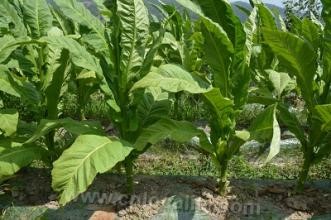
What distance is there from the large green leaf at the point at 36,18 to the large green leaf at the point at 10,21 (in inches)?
2.7

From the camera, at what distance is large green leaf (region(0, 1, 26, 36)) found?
3.28 metres

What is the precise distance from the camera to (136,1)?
2646 mm

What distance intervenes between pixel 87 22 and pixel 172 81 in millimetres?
756

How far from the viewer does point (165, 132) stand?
8.63 ft

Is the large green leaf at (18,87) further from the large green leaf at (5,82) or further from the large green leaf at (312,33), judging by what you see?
the large green leaf at (312,33)

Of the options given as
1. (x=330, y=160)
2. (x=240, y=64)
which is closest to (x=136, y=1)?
(x=240, y=64)

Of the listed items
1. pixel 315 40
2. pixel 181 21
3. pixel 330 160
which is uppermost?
pixel 181 21

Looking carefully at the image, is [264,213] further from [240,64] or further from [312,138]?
[240,64]

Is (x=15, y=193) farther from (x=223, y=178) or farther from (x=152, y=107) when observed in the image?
(x=223, y=178)

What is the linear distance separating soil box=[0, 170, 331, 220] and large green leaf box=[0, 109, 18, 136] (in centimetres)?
43

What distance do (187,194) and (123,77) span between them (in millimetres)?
774

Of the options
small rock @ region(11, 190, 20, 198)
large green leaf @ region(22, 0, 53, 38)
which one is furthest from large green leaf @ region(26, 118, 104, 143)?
large green leaf @ region(22, 0, 53, 38)

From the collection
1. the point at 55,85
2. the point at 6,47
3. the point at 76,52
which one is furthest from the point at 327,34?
the point at 6,47

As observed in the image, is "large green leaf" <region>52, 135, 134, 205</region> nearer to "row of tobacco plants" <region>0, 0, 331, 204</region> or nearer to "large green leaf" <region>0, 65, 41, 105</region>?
"row of tobacco plants" <region>0, 0, 331, 204</region>
